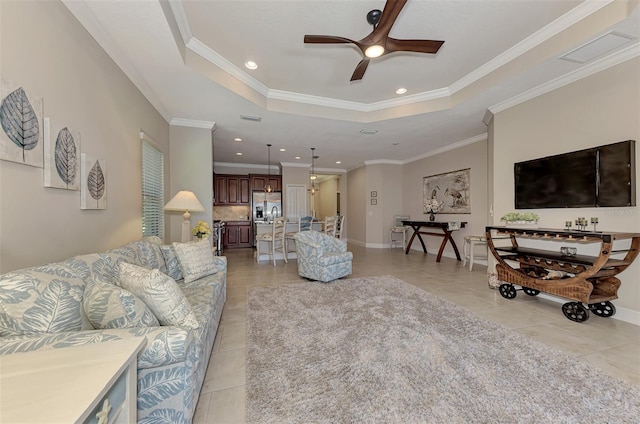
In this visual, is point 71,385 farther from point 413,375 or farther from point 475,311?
point 475,311

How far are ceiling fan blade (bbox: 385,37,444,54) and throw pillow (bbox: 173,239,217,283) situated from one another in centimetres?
279

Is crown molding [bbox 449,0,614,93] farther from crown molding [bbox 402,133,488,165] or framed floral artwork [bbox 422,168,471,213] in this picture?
framed floral artwork [bbox 422,168,471,213]

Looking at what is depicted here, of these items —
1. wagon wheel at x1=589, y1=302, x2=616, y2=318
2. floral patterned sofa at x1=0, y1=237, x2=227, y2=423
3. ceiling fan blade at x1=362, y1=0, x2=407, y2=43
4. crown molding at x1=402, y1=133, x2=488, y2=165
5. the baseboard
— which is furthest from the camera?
crown molding at x1=402, y1=133, x2=488, y2=165

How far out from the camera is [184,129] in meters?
4.56

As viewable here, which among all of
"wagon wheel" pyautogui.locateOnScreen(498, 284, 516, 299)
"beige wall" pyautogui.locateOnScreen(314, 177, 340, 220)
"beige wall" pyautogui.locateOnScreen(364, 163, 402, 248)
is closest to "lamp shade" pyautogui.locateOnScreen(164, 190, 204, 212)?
"wagon wheel" pyautogui.locateOnScreen(498, 284, 516, 299)

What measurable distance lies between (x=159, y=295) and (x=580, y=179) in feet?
14.1

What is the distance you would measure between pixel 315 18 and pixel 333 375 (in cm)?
315

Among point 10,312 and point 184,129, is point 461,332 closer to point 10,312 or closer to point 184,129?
point 10,312

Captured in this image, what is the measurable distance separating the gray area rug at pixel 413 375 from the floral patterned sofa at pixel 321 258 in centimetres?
130

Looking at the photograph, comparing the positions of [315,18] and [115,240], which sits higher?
[315,18]

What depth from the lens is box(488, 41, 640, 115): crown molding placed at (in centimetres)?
258

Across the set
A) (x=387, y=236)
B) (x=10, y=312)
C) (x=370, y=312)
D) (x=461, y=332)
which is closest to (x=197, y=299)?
(x=10, y=312)

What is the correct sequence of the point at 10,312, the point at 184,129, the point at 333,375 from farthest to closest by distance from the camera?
the point at 184,129, the point at 333,375, the point at 10,312

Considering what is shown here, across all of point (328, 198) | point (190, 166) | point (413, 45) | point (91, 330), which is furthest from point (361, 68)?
point (328, 198)
